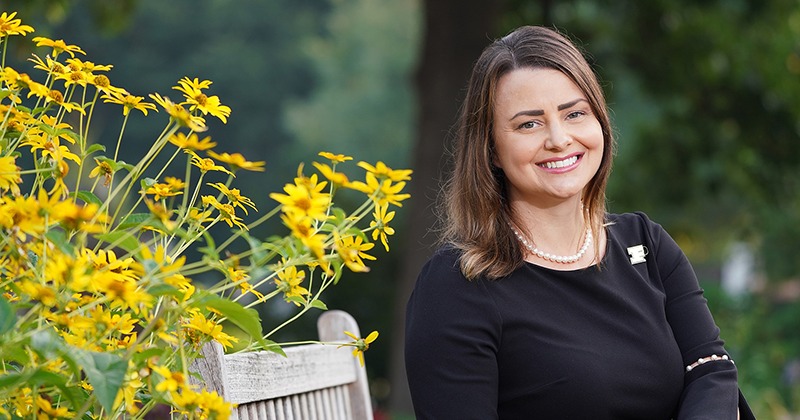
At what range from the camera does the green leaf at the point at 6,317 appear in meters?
1.25

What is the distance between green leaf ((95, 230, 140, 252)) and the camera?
1.41 metres

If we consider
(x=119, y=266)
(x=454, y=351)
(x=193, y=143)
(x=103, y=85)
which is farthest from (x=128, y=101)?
(x=454, y=351)

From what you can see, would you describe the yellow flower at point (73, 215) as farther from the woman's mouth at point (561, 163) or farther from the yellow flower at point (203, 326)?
the woman's mouth at point (561, 163)

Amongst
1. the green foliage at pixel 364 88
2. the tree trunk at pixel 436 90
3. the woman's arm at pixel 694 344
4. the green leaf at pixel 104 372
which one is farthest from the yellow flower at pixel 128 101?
the green foliage at pixel 364 88

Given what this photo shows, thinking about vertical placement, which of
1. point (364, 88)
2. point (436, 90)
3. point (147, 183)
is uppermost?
point (364, 88)

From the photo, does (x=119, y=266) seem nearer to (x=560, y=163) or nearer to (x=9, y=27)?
(x=9, y=27)

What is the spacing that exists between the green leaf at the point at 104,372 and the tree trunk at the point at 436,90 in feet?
22.2

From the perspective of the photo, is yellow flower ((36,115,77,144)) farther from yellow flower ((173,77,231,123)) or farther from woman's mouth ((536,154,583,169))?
woman's mouth ((536,154,583,169))

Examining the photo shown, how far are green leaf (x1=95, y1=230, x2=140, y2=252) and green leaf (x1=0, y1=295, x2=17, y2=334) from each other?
0.50ft

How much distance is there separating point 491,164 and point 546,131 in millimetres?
182

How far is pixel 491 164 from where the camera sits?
2.53 metres

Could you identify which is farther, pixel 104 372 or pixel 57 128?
pixel 57 128

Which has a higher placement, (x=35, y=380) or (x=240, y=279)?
(x=240, y=279)

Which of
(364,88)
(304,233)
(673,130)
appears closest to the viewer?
(304,233)
